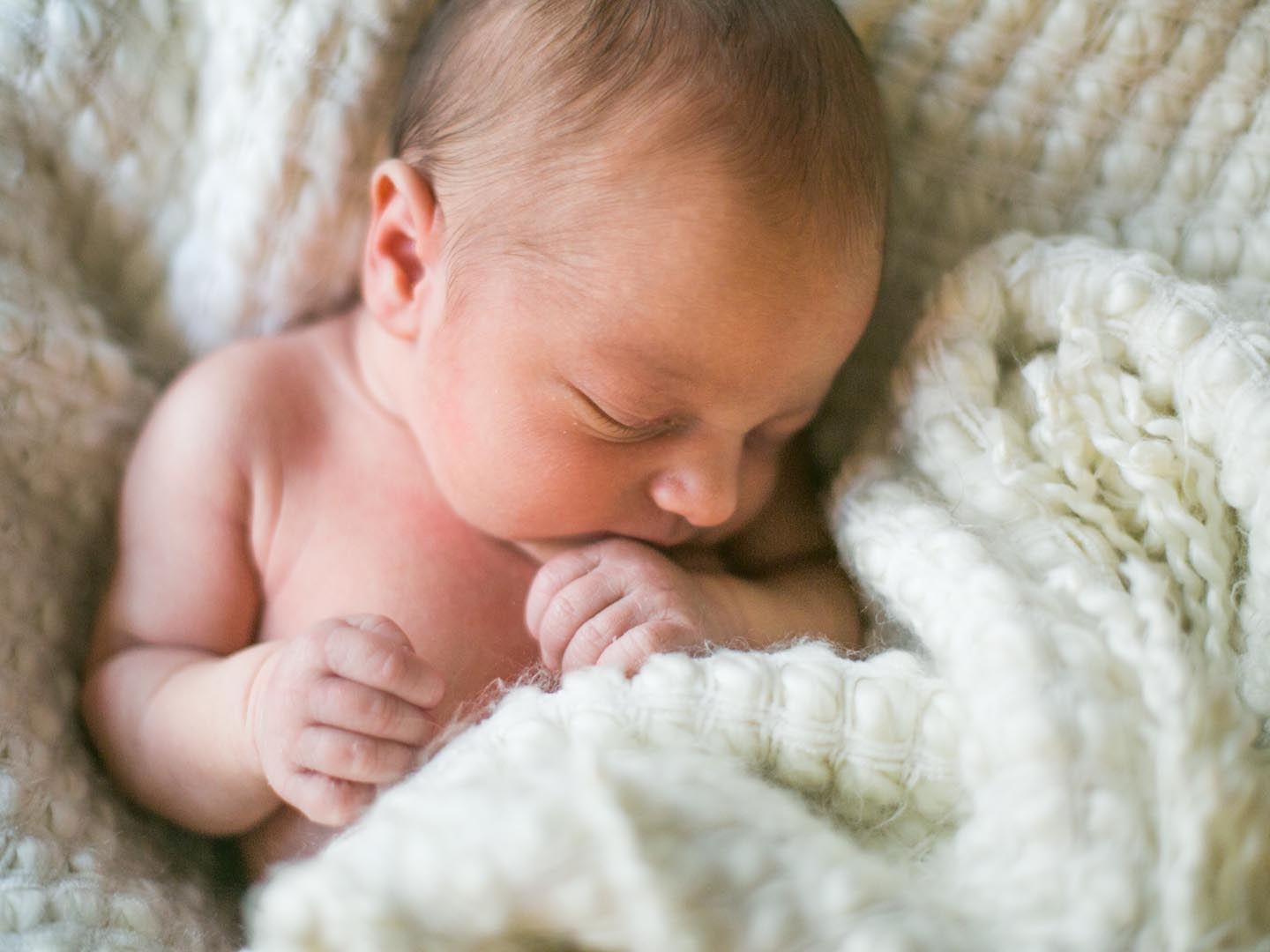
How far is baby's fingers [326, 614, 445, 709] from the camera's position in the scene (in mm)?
792

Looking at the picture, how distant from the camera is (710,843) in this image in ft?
1.88

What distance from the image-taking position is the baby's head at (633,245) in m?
0.84

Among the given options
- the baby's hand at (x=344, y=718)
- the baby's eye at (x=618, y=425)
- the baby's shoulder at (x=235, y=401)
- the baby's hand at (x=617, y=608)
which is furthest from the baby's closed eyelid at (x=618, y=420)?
the baby's shoulder at (x=235, y=401)

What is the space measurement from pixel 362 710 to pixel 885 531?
434 millimetres

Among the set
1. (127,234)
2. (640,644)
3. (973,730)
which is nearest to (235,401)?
(127,234)

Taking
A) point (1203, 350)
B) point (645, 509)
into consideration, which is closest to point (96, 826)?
point (645, 509)

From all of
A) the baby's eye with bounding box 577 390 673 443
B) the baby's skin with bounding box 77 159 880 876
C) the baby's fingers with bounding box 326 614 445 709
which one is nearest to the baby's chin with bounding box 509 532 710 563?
the baby's skin with bounding box 77 159 880 876

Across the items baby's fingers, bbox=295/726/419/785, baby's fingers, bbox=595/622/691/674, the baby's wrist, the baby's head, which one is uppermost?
the baby's head

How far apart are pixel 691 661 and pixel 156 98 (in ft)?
2.69

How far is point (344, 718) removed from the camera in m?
0.79

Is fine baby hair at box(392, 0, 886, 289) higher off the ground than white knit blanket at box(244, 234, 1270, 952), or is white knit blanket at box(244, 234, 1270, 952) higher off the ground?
fine baby hair at box(392, 0, 886, 289)

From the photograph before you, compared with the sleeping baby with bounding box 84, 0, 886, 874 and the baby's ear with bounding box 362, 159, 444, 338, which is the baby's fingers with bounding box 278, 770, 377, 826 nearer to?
the sleeping baby with bounding box 84, 0, 886, 874

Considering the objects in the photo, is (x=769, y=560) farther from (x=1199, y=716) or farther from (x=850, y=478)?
(x=1199, y=716)

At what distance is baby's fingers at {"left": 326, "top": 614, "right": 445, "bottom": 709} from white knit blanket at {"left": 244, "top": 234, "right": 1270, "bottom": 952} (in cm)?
7
